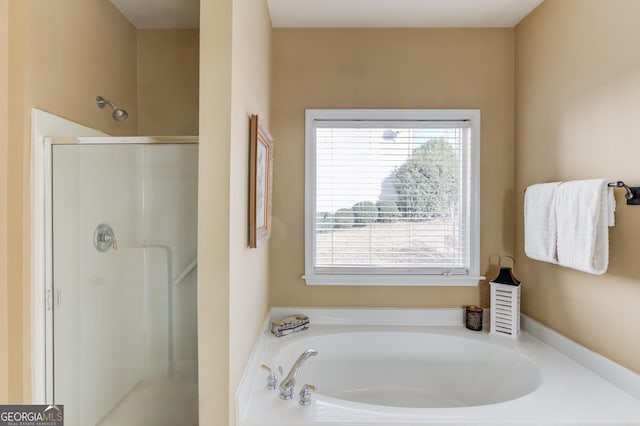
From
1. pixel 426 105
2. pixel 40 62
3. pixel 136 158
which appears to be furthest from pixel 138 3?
pixel 426 105

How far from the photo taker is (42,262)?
1.41m

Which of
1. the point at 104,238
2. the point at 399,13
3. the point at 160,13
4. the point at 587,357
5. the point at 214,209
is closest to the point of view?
the point at 214,209

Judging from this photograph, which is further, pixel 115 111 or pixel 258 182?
pixel 115 111

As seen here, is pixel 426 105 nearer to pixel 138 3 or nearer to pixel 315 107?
pixel 315 107

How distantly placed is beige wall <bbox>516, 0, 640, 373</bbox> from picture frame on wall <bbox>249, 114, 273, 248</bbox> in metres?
1.56

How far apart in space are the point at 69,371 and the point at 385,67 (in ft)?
7.65

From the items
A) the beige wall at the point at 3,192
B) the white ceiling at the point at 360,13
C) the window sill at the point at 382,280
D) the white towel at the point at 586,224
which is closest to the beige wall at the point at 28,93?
the beige wall at the point at 3,192

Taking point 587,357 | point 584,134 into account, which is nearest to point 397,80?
point 584,134

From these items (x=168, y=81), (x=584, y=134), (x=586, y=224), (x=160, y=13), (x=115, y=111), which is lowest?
(x=586, y=224)

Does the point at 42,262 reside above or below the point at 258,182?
below

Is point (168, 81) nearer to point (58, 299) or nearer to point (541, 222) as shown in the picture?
point (58, 299)

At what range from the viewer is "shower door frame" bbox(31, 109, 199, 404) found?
4.50 ft

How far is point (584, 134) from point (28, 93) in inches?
94.7

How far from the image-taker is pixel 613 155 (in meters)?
1.59
